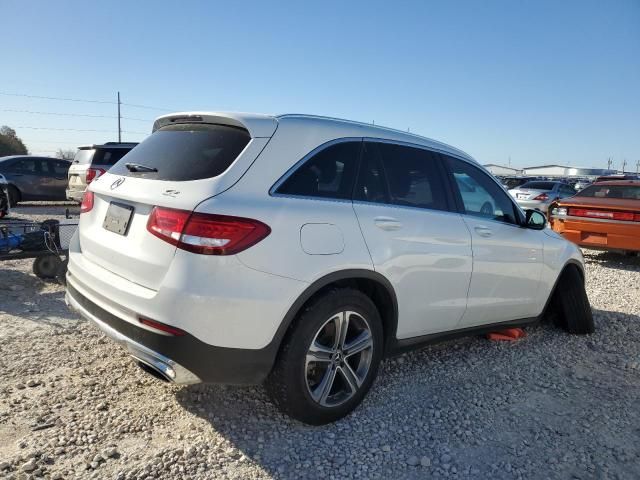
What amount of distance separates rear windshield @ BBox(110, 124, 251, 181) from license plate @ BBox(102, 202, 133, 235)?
218mm

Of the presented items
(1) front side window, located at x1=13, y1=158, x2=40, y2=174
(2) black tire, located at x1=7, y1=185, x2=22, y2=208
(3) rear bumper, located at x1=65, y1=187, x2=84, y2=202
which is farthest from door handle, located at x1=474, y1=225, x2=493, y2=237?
(1) front side window, located at x1=13, y1=158, x2=40, y2=174

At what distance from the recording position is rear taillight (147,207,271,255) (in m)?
2.37

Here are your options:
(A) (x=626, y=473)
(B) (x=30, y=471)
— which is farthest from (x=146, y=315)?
(A) (x=626, y=473)

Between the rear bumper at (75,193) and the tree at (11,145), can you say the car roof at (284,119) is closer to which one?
the rear bumper at (75,193)

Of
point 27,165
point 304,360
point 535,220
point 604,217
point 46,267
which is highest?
point 27,165

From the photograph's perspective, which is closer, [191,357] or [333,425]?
[191,357]

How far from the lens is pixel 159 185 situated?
8.71 ft

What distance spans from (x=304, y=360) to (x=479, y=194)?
7.01 feet

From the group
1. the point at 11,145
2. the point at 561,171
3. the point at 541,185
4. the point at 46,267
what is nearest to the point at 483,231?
the point at 46,267

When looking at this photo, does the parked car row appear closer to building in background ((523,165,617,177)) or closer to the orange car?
the orange car

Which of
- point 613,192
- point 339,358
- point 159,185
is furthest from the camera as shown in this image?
point 613,192

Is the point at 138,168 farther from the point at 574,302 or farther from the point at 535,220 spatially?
the point at 574,302

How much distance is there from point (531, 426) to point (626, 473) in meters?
0.56

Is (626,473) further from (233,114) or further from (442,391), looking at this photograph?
(233,114)
